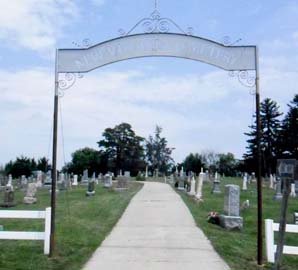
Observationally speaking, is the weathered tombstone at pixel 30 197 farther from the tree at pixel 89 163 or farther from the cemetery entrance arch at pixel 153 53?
the tree at pixel 89 163

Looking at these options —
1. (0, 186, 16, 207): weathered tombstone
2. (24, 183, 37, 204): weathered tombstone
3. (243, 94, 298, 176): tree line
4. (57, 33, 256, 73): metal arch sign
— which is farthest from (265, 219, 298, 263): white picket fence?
(243, 94, 298, 176): tree line

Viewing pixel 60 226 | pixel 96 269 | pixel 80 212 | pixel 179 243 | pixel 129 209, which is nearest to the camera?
pixel 96 269

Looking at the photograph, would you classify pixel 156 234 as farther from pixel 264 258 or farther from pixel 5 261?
pixel 5 261

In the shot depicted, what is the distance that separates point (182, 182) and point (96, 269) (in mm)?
34657

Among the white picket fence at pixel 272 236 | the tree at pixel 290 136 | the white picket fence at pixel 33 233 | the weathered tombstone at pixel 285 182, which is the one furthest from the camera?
the tree at pixel 290 136

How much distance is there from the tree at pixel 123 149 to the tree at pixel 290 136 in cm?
3882

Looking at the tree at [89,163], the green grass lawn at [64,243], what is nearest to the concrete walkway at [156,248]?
the green grass lawn at [64,243]

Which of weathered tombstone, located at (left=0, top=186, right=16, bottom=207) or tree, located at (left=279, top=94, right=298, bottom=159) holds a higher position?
tree, located at (left=279, top=94, right=298, bottom=159)

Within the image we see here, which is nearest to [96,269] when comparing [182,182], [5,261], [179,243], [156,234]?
[5,261]

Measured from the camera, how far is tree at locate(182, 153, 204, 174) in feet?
377

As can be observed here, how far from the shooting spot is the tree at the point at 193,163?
114875mm

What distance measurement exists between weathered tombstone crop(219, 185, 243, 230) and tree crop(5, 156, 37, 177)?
76.3 m

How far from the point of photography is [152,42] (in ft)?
35.1

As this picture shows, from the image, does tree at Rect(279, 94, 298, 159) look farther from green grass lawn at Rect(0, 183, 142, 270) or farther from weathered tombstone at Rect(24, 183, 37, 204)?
green grass lawn at Rect(0, 183, 142, 270)
